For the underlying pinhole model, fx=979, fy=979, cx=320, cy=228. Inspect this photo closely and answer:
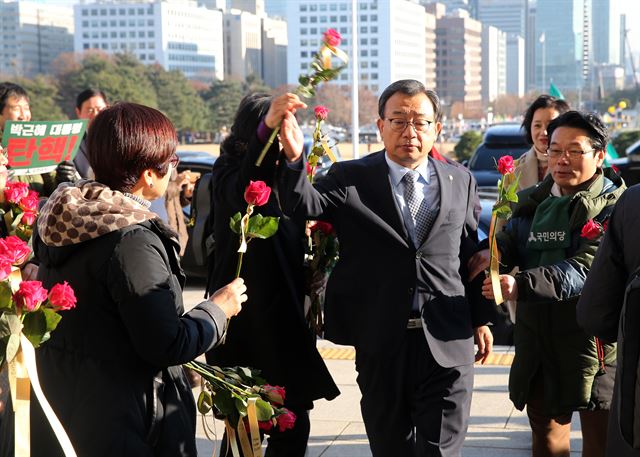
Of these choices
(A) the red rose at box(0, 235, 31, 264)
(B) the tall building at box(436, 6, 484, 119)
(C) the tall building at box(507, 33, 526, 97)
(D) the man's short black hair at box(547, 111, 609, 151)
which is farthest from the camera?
(C) the tall building at box(507, 33, 526, 97)

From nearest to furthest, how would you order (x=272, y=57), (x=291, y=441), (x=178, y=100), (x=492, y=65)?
(x=291, y=441) → (x=178, y=100) → (x=492, y=65) → (x=272, y=57)

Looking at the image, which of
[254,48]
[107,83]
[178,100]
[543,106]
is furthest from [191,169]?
[254,48]

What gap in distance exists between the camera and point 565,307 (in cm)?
377

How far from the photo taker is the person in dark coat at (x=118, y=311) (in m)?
2.47

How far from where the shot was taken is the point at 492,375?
6188mm

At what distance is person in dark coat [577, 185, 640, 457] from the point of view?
2.55 m

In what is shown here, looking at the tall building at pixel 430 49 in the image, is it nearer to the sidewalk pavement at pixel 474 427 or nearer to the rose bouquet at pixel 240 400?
the sidewalk pavement at pixel 474 427

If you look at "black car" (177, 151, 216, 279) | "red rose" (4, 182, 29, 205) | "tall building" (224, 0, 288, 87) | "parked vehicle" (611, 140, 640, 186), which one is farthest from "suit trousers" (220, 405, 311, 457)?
"tall building" (224, 0, 288, 87)

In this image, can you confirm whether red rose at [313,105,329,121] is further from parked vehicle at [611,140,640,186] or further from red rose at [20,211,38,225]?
parked vehicle at [611,140,640,186]

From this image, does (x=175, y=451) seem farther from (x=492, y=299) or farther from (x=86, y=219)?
(x=492, y=299)

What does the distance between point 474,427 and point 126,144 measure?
10.6ft

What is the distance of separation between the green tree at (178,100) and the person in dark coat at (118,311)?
7704 centimetres

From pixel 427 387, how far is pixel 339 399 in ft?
7.30

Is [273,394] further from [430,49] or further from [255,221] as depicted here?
[430,49]
